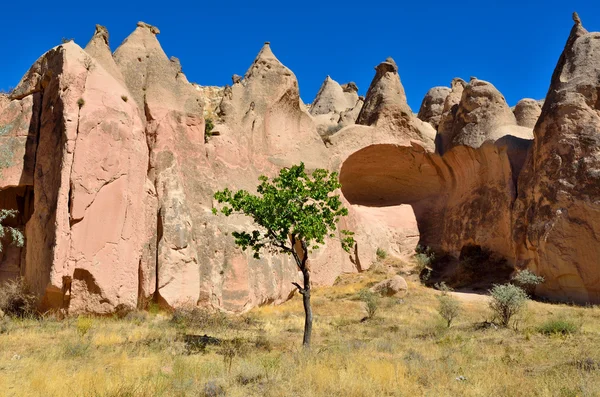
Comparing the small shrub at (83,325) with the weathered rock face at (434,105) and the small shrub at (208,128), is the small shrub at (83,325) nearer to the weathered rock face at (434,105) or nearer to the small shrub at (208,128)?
the small shrub at (208,128)

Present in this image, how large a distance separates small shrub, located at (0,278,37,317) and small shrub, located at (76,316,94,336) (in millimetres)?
1556

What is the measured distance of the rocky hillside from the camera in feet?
40.1

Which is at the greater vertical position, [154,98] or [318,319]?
[154,98]

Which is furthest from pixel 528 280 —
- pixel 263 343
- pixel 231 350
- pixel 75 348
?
pixel 75 348

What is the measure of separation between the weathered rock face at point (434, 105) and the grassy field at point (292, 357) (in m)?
21.1

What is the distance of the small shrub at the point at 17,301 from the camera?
462 inches

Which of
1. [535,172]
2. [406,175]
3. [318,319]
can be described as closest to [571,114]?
[535,172]

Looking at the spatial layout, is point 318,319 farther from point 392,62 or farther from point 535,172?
point 392,62

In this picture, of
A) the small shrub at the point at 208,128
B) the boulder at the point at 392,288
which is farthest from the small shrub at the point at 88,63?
the boulder at the point at 392,288

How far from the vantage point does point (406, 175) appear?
86.1 ft

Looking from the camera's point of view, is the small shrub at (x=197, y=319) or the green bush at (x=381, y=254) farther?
the green bush at (x=381, y=254)

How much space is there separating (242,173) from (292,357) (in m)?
9.80

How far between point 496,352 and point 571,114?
1244cm

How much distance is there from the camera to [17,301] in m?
11.9
